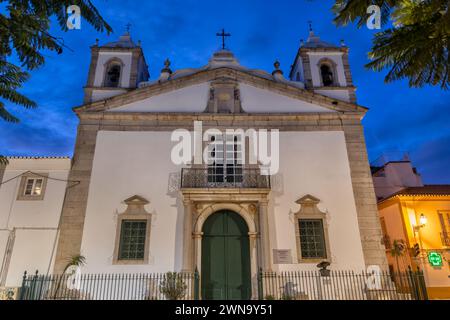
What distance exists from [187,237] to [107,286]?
306cm

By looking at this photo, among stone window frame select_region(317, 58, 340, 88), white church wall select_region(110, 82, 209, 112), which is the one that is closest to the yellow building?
stone window frame select_region(317, 58, 340, 88)

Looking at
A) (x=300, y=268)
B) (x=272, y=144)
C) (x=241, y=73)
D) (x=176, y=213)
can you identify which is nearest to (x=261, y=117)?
(x=272, y=144)

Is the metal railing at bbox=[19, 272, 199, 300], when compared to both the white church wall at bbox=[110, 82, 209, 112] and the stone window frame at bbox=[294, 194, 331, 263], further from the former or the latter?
the white church wall at bbox=[110, 82, 209, 112]

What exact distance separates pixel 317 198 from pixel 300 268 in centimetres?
266

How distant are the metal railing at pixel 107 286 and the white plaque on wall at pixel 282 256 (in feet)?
9.31

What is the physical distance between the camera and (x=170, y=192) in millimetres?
12047

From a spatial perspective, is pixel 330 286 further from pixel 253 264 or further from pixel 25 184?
pixel 25 184

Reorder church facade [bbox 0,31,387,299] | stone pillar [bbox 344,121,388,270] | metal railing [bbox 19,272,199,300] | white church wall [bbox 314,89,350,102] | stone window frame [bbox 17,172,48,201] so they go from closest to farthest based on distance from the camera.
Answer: metal railing [bbox 19,272,199,300], church facade [bbox 0,31,387,299], stone pillar [bbox 344,121,388,270], stone window frame [bbox 17,172,48,201], white church wall [bbox 314,89,350,102]

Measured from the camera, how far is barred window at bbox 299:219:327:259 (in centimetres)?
1135

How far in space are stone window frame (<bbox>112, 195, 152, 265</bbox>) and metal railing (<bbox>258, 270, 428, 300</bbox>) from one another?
13.5 ft

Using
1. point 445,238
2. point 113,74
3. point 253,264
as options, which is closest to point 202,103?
point 113,74

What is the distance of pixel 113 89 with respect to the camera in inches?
566

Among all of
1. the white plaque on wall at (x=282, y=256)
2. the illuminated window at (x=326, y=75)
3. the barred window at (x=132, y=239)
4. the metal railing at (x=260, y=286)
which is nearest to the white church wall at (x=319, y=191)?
the white plaque on wall at (x=282, y=256)

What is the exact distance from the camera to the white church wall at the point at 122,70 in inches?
577
